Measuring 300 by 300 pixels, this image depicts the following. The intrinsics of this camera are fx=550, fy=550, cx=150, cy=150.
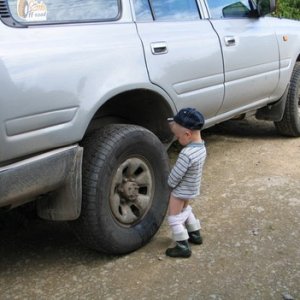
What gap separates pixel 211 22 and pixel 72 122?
6.30ft

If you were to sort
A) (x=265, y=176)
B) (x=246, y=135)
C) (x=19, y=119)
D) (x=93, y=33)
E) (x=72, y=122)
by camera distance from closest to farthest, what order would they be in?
(x=19, y=119)
(x=72, y=122)
(x=93, y=33)
(x=265, y=176)
(x=246, y=135)

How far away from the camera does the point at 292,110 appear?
233 inches

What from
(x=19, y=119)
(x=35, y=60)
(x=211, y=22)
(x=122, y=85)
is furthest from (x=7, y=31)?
(x=211, y=22)

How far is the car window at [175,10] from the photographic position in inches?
154

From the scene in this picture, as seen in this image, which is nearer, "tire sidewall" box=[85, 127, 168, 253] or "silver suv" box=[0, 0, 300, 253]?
"silver suv" box=[0, 0, 300, 253]

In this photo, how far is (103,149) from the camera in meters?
3.22

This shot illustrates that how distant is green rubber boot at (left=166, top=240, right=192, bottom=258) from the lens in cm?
345

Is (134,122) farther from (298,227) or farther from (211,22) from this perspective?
(298,227)

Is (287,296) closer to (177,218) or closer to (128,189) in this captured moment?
(177,218)

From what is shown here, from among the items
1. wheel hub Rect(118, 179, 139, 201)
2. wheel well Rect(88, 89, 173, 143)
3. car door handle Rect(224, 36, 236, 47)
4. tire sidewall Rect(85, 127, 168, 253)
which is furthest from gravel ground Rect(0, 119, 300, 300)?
car door handle Rect(224, 36, 236, 47)

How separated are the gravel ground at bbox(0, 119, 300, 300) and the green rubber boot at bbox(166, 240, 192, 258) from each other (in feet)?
0.11

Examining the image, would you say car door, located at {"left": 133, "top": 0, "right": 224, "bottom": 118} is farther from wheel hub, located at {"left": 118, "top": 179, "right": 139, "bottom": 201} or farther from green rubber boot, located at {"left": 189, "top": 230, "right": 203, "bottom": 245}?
green rubber boot, located at {"left": 189, "top": 230, "right": 203, "bottom": 245}

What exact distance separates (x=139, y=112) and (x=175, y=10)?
2.75 feet

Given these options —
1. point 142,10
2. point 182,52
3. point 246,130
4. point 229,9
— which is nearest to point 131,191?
point 182,52
